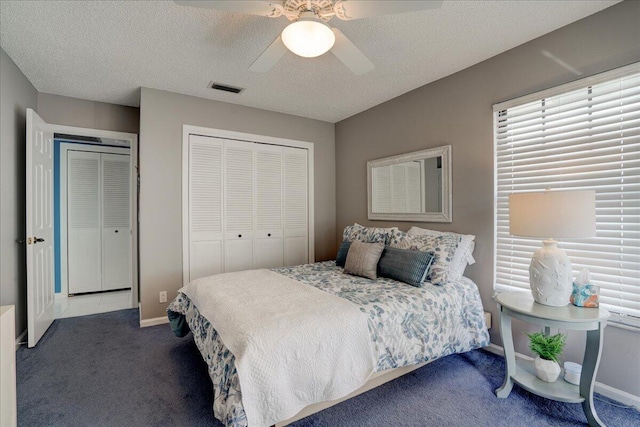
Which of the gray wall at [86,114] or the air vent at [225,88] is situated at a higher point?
the air vent at [225,88]

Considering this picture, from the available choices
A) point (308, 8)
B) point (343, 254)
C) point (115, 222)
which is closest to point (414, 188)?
point (343, 254)

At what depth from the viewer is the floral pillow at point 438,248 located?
2.48m

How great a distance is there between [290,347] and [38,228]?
2.91 meters

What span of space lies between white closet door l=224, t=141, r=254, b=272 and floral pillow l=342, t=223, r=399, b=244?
4.24 feet

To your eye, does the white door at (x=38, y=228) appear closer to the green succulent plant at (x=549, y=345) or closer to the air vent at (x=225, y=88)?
the air vent at (x=225, y=88)

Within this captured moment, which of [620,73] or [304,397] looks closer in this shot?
[304,397]

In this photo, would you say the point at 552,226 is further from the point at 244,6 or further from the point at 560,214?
the point at 244,6

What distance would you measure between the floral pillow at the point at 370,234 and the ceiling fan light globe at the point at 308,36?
1.82 meters

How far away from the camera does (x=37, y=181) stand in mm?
2975

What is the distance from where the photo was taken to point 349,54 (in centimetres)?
201

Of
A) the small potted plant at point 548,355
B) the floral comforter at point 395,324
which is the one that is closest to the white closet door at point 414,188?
the floral comforter at point 395,324

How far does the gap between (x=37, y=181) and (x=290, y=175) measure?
262 cm

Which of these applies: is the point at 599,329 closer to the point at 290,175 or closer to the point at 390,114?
the point at 390,114

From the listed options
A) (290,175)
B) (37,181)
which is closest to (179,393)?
(37,181)
